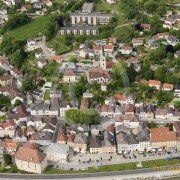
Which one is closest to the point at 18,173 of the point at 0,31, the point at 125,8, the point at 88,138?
the point at 88,138

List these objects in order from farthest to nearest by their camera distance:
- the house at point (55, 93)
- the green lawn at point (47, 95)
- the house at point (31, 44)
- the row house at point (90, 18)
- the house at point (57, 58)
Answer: the row house at point (90, 18) → the house at point (31, 44) → the house at point (57, 58) → the green lawn at point (47, 95) → the house at point (55, 93)

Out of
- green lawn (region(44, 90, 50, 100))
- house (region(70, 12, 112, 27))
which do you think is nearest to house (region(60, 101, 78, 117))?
green lawn (region(44, 90, 50, 100))

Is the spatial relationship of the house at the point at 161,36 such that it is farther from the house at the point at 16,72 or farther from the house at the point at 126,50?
the house at the point at 16,72

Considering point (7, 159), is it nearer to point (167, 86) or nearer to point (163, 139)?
point (163, 139)

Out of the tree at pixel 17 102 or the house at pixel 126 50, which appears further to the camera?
the house at pixel 126 50

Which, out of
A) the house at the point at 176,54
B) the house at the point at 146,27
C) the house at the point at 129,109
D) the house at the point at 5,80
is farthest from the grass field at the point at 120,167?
the house at the point at 146,27

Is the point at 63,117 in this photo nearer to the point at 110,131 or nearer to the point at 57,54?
the point at 110,131
